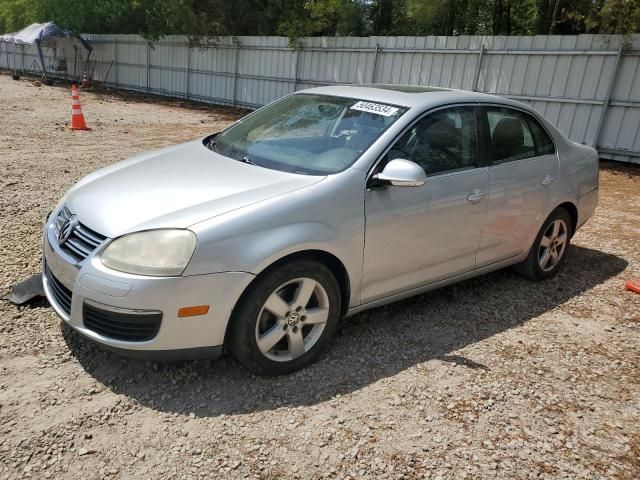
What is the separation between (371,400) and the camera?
2.89m

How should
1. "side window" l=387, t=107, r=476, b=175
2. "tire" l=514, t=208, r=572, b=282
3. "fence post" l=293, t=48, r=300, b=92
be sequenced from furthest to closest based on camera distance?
1. "fence post" l=293, t=48, r=300, b=92
2. "tire" l=514, t=208, r=572, b=282
3. "side window" l=387, t=107, r=476, b=175

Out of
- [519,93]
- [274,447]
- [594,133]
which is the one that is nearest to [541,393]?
[274,447]

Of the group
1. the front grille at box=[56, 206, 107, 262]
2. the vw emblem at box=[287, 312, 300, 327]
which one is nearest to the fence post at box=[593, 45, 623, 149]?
the vw emblem at box=[287, 312, 300, 327]

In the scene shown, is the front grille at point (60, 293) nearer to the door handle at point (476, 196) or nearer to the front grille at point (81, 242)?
the front grille at point (81, 242)

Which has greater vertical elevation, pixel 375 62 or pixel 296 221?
pixel 375 62

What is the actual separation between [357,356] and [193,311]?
3.86 feet

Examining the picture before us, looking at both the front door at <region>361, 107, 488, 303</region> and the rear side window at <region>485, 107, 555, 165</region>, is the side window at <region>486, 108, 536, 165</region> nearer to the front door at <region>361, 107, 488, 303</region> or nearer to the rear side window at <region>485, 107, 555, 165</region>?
the rear side window at <region>485, 107, 555, 165</region>

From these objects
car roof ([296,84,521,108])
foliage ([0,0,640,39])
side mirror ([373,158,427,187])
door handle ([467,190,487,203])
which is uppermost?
foliage ([0,0,640,39])

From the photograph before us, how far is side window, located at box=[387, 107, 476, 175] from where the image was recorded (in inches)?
134

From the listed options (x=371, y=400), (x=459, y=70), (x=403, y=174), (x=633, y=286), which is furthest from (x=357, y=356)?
(x=459, y=70)

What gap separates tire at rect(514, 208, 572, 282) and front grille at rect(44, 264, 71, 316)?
3.58 metres

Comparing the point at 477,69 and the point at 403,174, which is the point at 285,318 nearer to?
the point at 403,174

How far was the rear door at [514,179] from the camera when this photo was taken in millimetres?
3895

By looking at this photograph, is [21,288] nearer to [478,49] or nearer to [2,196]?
[2,196]
